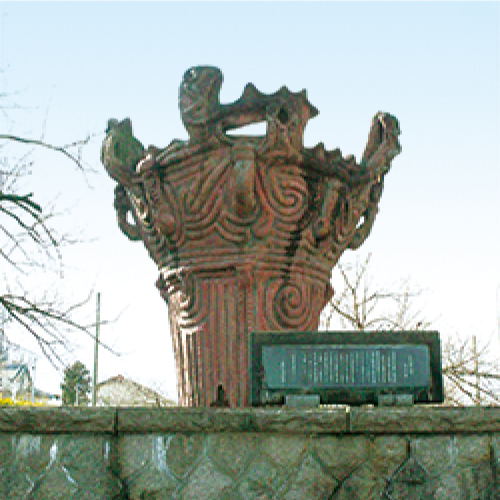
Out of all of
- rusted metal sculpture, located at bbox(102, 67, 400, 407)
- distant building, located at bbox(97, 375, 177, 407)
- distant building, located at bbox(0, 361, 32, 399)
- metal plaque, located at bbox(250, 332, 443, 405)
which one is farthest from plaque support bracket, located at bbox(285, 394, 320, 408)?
distant building, located at bbox(97, 375, 177, 407)

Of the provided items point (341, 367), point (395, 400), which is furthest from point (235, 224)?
point (395, 400)

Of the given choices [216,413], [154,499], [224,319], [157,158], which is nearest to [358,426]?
[216,413]

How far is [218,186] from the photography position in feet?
19.9

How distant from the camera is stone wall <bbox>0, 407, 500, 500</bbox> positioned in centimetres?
344

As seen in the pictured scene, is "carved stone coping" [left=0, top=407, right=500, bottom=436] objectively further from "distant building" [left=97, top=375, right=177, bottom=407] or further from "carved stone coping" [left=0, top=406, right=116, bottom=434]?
"distant building" [left=97, top=375, right=177, bottom=407]

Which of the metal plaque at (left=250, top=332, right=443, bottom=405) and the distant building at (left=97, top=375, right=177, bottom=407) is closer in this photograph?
the metal plaque at (left=250, top=332, right=443, bottom=405)

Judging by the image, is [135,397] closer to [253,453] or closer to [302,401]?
[302,401]

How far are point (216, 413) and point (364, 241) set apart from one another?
3691mm

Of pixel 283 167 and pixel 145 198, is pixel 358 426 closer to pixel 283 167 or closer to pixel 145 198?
pixel 283 167

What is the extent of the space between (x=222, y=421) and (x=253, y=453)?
7.8 inches

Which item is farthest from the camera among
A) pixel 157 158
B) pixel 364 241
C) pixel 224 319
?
pixel 364 241

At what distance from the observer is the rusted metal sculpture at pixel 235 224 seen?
591 cm

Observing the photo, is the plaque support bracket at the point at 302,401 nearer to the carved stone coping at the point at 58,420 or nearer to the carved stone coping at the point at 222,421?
the carved stone coping at the point at 222,421

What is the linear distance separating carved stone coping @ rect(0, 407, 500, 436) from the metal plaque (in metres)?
0.35
